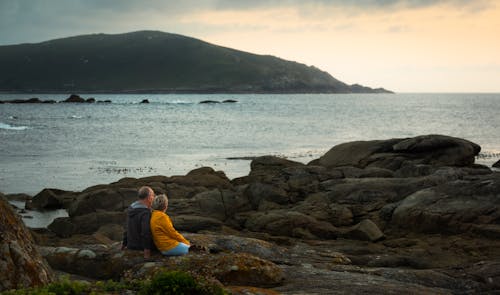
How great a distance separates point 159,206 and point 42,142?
5574 centimetres

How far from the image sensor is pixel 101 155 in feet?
171

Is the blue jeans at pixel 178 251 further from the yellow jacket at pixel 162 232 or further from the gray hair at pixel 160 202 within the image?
the gray hair at pixel 160 202

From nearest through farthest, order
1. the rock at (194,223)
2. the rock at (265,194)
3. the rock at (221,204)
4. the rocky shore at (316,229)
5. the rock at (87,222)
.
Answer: the rocky shore at (316,229)
the rock at (194,223)
the rock at (87,222)
the rock at (221,204)
the rock at (265,194)

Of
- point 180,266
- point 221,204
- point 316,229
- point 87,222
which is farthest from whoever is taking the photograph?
point 221,204

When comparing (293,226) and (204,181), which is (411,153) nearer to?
(204,181)

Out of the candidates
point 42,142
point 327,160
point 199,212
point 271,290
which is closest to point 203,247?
point 271,290

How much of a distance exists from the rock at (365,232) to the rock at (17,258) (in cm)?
1228

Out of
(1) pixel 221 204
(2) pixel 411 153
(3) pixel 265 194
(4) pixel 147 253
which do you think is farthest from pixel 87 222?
(2) pixel 411 153

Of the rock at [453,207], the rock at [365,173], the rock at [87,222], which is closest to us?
the rock at [453,207]

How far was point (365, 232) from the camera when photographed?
63.6ft

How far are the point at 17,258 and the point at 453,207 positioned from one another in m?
15.4

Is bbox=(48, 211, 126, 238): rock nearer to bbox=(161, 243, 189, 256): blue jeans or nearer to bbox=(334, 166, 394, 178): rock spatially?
bbox=(161, 243, 189, 256): blue jeans

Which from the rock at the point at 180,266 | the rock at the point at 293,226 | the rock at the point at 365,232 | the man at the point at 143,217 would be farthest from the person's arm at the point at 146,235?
the rock at the point at 365,232

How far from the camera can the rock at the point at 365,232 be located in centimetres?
1923
